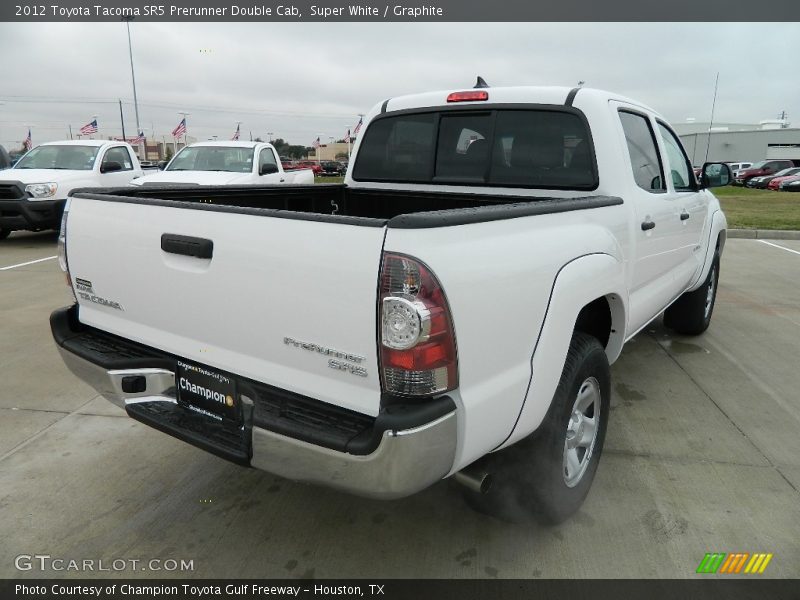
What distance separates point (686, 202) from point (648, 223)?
1.07 m

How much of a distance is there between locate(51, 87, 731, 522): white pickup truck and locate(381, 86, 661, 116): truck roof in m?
0.01

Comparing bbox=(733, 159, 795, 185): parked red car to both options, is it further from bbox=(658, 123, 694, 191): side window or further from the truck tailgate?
the truck tailgate

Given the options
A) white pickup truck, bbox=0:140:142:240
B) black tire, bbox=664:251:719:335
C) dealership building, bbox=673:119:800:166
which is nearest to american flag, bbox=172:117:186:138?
white pickup truck, bbox=0:140:142:240

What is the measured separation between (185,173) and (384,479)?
31.7 ft

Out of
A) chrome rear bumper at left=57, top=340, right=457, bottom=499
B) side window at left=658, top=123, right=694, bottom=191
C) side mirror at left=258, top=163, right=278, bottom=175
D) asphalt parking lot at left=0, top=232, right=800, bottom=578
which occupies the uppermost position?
side window at left=658, top=123, right=694, bottom=191

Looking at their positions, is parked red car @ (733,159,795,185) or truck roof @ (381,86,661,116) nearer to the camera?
truck roof @ (381,86,661,116)

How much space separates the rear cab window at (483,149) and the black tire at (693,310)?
2.60m

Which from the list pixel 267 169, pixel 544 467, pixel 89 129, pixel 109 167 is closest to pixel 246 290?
pixel 544 467

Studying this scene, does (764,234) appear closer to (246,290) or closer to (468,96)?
(468,96)

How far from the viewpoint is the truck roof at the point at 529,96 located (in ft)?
10.7

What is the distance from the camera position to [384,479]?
5.97 feet

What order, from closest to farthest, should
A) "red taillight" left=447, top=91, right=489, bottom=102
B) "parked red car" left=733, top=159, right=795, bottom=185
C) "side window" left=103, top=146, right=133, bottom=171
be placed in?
"red taillight" left=447, top=91, right=489, bottom=102 → "side window" left=103, top=146, right=133, bottom=171 → "parked red car" left=733, top=159, right=795, bottom=185

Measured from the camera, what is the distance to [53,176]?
33.2 feet

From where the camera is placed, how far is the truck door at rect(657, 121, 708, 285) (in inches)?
160
